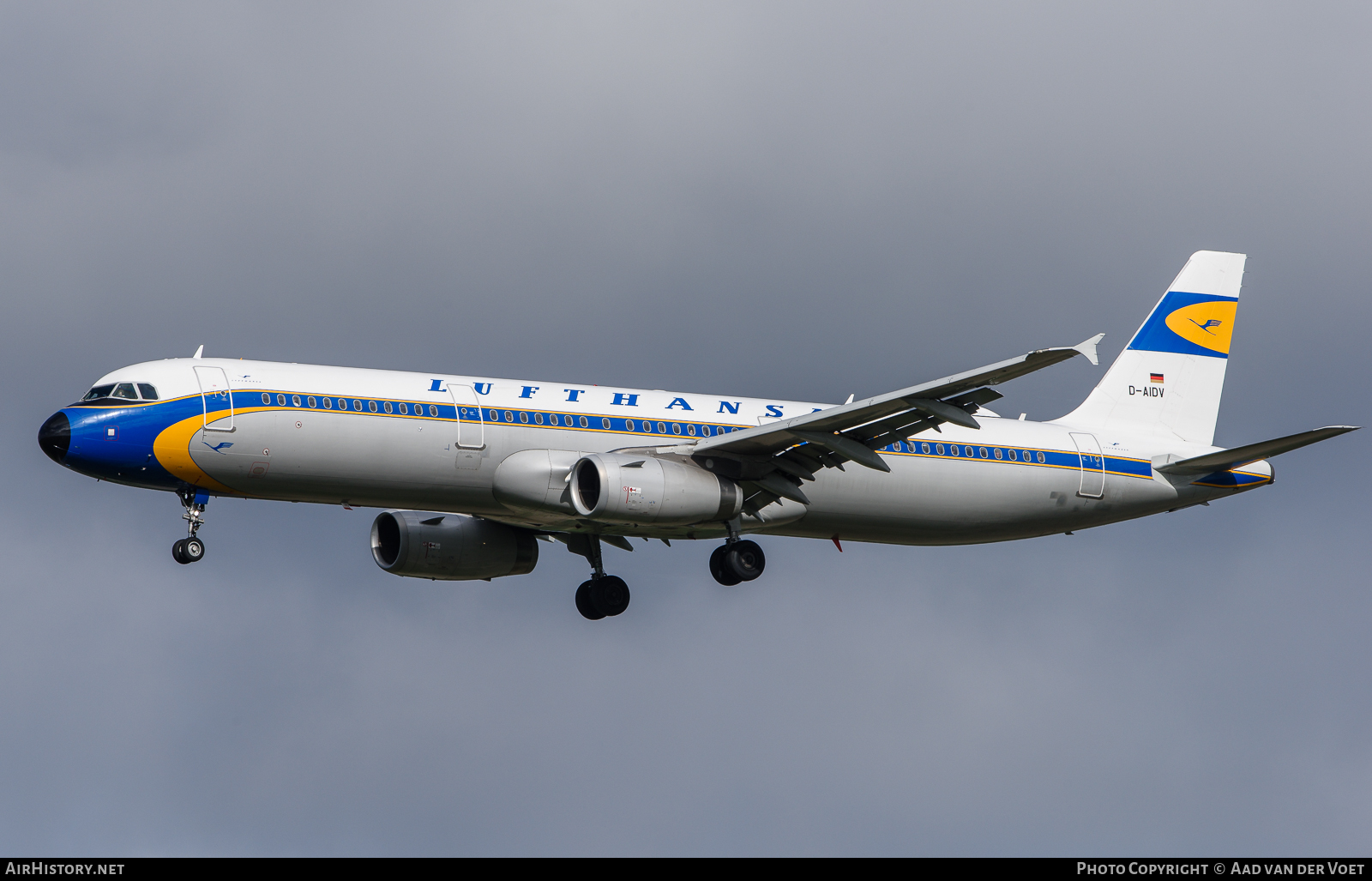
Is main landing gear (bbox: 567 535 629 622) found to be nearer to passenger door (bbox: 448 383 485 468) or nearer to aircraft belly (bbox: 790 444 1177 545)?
aircraft belly (bbox: 790 444 1177 545)

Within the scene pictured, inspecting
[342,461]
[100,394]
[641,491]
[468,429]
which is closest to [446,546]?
[468,429]

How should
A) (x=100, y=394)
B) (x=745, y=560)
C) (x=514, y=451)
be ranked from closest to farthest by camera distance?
1. (x=100, y=394)
2. (x=514, y=451)
3. (x=745, y=560)

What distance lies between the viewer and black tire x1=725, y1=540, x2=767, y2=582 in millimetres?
40625

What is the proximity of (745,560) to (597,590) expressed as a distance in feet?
20.4

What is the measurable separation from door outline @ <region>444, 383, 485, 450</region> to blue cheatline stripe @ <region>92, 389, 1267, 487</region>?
Answer: 0.12 feet

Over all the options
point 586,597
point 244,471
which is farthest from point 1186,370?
point 244,471

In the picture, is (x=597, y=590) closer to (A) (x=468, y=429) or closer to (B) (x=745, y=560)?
(B) (x=745, y=560)

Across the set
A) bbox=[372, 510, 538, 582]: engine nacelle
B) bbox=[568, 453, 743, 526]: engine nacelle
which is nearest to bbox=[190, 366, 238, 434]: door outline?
bbox=[568, 453, 743, 526]: engine nacelle

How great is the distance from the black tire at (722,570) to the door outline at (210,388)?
12.0 m

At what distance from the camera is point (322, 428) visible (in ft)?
122

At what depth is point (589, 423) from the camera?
39.8 metres

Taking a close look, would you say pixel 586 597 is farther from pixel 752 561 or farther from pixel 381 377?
pixel 381 377
